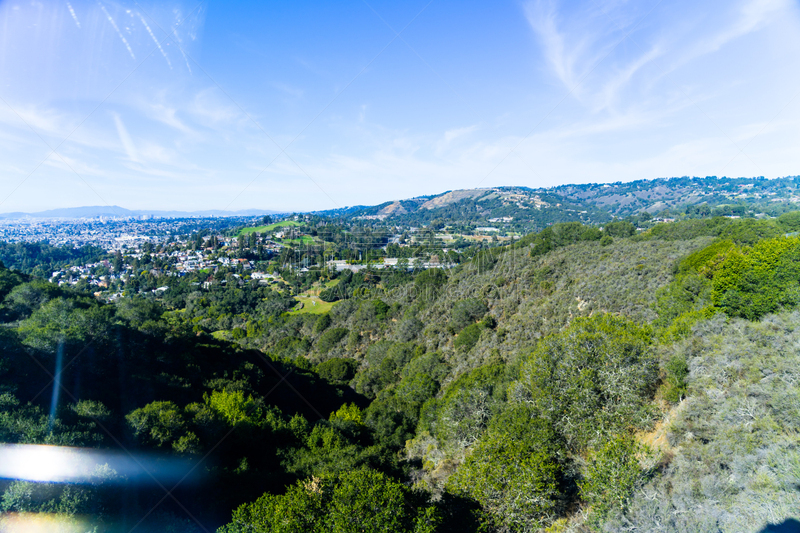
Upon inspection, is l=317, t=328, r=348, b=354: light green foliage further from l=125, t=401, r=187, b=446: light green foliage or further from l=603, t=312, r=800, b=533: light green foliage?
l=603, t=312, r=800, b=533: light green foliage

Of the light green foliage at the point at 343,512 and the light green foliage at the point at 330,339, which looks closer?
the light green foliage at the point at 343,512

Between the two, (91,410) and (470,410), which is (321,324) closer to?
(470,410)

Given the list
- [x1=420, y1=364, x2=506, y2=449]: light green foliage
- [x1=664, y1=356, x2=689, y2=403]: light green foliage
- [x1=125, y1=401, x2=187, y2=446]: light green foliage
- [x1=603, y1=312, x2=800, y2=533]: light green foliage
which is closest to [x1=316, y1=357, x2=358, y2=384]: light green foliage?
[x1=420, y1=364, x2=506, y2=449]: light green foliage

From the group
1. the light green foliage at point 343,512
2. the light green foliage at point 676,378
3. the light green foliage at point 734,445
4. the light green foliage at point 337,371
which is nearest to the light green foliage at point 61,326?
the light green foliage at point 343,512

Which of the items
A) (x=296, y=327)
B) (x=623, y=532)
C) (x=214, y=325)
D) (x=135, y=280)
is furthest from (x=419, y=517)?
(x=135, y=280)

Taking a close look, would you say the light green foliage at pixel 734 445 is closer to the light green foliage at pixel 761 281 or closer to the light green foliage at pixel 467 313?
the light green foliage at pixel 761 281

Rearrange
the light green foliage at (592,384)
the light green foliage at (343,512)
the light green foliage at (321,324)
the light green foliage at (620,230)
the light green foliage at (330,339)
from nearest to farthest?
the light green foliage at (343,512), the light green foliage at (592,384), the light green foliage at (330,339), the light green foliage at (321,324), the light green foliage at (620,230)
